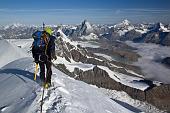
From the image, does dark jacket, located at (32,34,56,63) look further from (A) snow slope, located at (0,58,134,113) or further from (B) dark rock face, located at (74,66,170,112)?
(B) dark rock face, located at (74,66,170,112)

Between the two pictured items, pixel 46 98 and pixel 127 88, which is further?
pixel 127 88

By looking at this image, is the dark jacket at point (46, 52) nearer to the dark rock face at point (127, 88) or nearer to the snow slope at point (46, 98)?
the snow slope at point (46, 98)

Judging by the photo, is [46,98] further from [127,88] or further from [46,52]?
[127,88]

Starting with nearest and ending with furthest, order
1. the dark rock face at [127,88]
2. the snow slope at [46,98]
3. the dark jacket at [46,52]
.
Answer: the snow slope at [46,98], the dark jacket at [46,52], the dark rock face at [127,88]

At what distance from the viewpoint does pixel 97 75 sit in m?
188

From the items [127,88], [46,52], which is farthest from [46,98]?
[127,88]

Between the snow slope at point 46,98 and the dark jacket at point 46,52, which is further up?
the dark jacket at point 46,52

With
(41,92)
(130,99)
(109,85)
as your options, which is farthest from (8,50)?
(109,85)

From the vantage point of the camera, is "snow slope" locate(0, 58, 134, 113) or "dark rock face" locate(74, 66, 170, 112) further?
"dark rock face" locate(74, 66, 170, 112)

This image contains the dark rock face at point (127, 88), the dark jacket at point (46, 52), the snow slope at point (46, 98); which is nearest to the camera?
the snow slope at point (46, 98)

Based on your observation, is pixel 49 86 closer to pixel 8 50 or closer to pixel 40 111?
pixel 40 111

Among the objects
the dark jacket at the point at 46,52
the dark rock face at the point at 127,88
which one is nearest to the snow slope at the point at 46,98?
the dark jacket at the point at 46,52

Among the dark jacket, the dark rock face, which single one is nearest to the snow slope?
the dark jacket

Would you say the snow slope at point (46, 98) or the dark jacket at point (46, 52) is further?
the dark jacket at point (46, 52)
